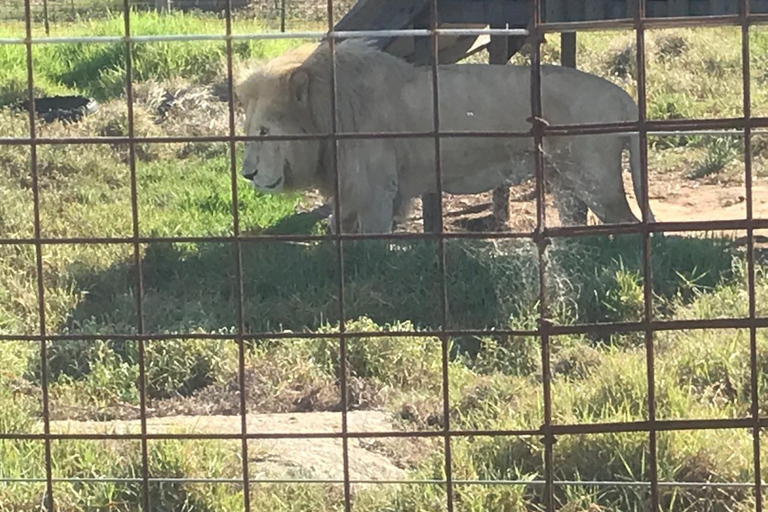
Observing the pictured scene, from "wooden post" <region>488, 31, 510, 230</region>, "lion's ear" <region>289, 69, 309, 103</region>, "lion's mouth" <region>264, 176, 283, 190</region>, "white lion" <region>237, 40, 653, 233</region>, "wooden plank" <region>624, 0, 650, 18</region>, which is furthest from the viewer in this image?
"wooden post" <region>488, 31, 510, 230</region>

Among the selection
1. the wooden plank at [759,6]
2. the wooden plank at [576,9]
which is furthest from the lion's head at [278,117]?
the wooden plank at [759,6]

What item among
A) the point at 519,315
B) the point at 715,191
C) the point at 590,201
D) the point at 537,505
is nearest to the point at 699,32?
the point at 715,191

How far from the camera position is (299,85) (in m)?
6.94

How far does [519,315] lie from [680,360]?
3.75 ft

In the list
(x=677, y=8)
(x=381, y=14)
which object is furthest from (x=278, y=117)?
(x=677, y=8)

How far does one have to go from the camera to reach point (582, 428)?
3125 millimetres

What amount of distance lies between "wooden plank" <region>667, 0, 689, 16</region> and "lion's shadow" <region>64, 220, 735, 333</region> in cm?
152

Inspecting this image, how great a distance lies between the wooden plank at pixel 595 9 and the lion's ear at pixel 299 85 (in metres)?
2.13

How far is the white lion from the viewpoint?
7.05 m

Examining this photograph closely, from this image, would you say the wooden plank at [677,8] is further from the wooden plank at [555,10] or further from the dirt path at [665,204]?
the dirt path at [665,204]

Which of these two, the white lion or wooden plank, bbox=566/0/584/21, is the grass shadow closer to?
the white lion

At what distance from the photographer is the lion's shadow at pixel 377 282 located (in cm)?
632

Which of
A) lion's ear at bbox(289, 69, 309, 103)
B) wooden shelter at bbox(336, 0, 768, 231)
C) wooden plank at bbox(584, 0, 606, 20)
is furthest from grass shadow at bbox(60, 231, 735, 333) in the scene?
wooden plank at bbox(584, 0, 606, 20)

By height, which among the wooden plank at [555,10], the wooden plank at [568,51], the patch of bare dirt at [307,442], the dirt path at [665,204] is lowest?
the patch of bare dirt at [307,442]
